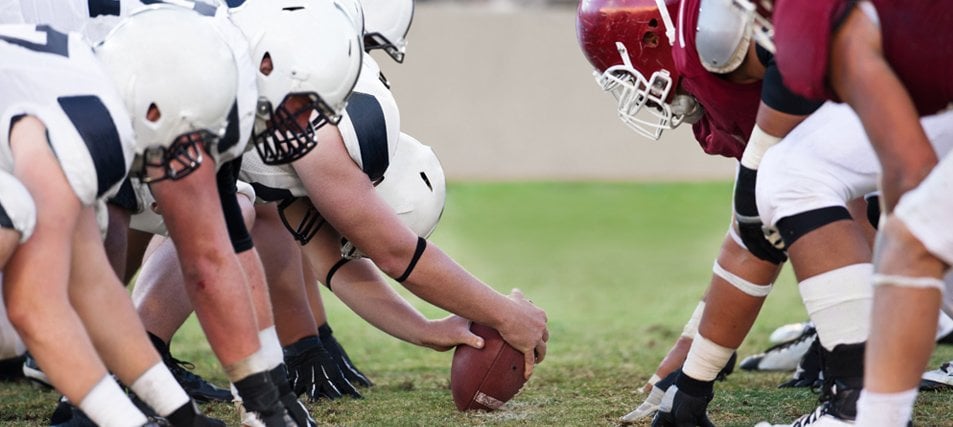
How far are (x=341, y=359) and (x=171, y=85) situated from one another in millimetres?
1593

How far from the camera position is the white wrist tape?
2832 millimetres

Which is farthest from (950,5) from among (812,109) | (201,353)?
(201,353)

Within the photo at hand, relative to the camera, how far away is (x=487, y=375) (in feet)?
11.1

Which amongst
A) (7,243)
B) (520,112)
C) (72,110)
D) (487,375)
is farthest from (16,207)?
(520,112)

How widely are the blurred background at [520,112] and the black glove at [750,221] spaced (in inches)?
428

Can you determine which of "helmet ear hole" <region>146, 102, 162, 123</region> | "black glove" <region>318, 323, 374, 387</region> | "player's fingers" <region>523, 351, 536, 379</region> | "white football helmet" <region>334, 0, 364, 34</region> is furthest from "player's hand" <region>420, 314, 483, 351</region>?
"helmet ear hole" <region>146, 102, 162, 123</region>

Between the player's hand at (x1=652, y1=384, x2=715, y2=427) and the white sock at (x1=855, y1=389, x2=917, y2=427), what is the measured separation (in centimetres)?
78

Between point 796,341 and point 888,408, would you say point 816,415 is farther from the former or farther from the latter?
point 796,341

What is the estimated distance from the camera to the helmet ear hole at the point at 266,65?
301 centimetres

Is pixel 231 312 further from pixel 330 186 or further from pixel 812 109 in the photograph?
pixel 812 109

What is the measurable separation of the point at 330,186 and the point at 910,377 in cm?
170

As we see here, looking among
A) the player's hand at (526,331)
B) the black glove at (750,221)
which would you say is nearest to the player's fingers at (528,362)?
the player's hand at (526,331)

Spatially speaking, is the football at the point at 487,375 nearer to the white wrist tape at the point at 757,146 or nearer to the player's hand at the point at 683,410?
the player's hand at the point at 683,410

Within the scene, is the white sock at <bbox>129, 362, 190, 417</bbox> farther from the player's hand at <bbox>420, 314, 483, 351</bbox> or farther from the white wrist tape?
the white wrist tape
